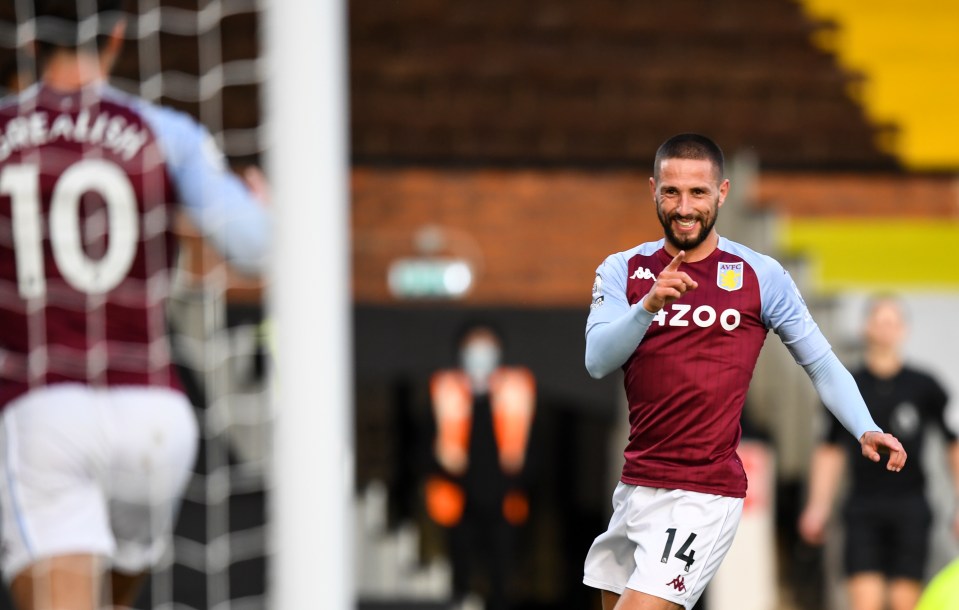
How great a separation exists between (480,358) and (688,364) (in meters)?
6.24

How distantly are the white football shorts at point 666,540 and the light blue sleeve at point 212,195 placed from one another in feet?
3.08

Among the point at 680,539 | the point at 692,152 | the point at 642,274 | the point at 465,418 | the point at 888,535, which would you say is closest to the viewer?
the point at 692,152

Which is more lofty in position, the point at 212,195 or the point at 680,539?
the point at 212,195

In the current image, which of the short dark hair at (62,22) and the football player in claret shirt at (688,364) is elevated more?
the short dark hair at (62,22)

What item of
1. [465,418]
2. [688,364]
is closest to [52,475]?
[688,364]

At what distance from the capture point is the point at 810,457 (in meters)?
7.54

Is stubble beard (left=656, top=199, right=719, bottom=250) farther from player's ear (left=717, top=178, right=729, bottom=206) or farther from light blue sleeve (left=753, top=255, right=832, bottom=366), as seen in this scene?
light blue sleeve (left=753, top=255, right=832, bottom=366)

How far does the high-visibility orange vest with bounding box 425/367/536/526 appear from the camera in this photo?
7.97 metres

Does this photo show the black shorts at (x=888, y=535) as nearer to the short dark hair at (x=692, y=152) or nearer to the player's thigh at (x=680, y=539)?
the player's thigh at (x=680, y=539)

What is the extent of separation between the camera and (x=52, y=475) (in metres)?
Result: 2.78

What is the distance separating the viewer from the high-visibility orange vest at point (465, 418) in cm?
797

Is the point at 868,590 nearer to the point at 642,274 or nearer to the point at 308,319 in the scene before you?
the point at 308,319

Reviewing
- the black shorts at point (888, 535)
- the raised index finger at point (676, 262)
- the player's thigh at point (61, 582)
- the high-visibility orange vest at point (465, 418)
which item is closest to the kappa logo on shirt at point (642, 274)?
the raised index finger at point (676, 262)

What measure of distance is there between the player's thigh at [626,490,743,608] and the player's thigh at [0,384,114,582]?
125cm
